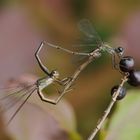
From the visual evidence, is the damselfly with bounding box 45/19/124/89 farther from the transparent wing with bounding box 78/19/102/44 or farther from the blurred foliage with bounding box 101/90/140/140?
the blurred foliage with bounding box 101/90/140/140

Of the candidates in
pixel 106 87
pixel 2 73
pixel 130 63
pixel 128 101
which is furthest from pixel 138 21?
pixel 130 63

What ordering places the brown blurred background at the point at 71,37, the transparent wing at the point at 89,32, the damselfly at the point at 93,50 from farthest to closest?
the brown blurred background at the point at 71,37 < the transparent wing at the point at 89,32 < the damselfly at the point at 93,50

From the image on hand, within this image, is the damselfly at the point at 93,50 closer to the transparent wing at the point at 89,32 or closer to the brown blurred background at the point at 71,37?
the transparent wing at the point at 89,32

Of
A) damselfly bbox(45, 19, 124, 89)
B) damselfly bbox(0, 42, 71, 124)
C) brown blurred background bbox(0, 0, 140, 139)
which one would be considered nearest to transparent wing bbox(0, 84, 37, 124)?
damselfly bbox(0, 42, 71, 124)

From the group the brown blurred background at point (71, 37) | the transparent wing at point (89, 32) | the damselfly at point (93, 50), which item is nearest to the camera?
the damselfly at point (93, 50)

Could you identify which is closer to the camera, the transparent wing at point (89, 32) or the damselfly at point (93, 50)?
the damselfly at point (93, 50)

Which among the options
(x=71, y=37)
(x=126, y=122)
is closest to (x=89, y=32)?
(x=126, y=122)

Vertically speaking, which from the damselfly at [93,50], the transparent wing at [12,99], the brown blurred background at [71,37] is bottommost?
the brown blurred background at [71,37]

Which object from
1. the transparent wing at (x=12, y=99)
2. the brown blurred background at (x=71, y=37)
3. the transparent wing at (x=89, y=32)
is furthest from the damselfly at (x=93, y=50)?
the brown blurred background at (x=71, y=37)
